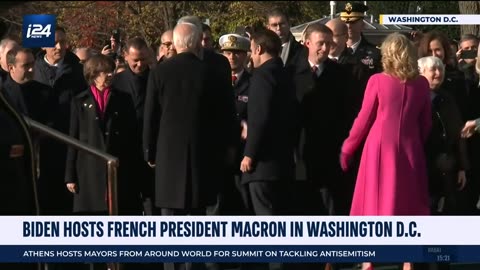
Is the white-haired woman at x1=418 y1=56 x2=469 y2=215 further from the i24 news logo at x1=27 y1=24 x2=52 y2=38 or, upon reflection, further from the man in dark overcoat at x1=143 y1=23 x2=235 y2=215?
the i24 news logo at x1=27 y1=24 x2=52 y2=38

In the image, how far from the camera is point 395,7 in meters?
41.7

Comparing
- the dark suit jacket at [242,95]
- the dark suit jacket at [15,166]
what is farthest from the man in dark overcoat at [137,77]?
the dark suit jacket at [15,166]

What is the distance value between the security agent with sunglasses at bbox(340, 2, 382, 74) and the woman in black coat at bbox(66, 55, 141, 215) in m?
1.90

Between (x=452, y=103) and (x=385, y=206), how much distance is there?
1.58m

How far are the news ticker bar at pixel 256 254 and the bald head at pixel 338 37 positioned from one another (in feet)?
8.43

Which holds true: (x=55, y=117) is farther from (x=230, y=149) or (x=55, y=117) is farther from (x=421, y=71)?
(x=421, y=71)

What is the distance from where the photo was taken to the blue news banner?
29.7 ft

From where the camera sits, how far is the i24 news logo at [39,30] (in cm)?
1067

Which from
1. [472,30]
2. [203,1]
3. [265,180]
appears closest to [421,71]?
[265,180]

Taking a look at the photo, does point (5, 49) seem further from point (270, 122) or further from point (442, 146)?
point (442, 146)

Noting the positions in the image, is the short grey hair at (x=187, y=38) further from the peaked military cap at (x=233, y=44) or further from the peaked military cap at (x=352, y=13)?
the peaked military cap at (x=352, y=13)

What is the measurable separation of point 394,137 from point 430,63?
1.48 m

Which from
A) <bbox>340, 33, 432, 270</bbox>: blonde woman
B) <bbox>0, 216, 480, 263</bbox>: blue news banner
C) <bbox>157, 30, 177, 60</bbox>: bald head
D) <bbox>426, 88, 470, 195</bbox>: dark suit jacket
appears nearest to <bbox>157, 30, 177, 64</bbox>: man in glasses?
<bbox>157, 30, 177, 60</bbox>: bald head

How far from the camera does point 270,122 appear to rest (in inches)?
415
